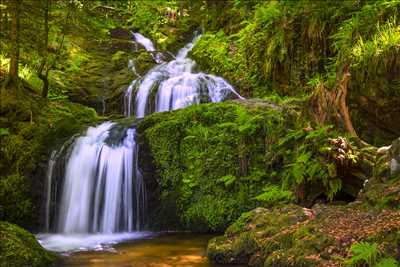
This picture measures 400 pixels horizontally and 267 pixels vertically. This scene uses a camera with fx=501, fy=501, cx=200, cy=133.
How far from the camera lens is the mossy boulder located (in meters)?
6.23

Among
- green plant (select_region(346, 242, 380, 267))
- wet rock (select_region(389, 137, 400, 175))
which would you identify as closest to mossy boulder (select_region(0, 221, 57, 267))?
green plant (select_region(346, 242, 380, 267))

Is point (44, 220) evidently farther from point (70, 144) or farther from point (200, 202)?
point (200, 202)

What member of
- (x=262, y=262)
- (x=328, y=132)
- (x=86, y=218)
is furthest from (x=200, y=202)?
(x=262, y=262)

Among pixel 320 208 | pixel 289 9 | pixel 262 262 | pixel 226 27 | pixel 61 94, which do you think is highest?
pixel 226 27

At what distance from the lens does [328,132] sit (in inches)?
308

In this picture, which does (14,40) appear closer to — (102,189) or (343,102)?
(102,189)

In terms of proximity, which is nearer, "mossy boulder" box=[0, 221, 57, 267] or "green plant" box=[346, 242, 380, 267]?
"green plant" box=[346, 242, 380, 267]

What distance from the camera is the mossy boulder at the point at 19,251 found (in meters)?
6.23

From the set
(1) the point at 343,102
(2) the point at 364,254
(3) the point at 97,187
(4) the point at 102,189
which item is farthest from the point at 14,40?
(2) the point at 364,254

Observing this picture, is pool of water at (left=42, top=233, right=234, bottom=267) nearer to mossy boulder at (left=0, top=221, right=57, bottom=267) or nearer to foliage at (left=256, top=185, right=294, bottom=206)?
mossy boulder at (left=0, top=221, right=57, bottom=267)

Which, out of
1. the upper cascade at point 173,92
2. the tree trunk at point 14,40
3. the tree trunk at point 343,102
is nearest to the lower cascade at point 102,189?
the tree trunk at point 14,40

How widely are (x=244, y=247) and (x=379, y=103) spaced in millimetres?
3522

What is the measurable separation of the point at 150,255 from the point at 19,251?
6.24 ft

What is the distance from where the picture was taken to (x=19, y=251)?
6379mm
